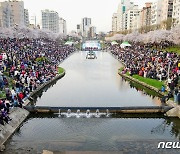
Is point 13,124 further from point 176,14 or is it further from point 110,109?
point 176,14

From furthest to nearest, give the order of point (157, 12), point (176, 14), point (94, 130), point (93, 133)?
point (157, 12) → point (176, 14) → point (94, 130) → point (93, 133)

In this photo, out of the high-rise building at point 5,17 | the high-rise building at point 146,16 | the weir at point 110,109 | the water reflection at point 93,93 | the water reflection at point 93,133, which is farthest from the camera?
the high-rise building at point 5,17

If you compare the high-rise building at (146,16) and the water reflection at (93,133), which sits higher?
the high-rise building at (146,16)

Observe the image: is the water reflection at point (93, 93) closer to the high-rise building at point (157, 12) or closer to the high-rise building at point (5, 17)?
the high-rise building at point (157, 12)

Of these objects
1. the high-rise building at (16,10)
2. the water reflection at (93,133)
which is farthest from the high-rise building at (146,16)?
the water reflection at (93,133)

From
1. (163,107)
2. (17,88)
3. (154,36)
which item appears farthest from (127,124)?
(154,36)

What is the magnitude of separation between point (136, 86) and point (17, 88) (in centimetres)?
1690

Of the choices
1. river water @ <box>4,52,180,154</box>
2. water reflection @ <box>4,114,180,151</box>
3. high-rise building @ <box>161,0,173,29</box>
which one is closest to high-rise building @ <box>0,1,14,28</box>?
high-rise building @ <box>161,0,173,29</box>

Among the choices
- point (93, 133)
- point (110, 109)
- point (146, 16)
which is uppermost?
point (146, 16)

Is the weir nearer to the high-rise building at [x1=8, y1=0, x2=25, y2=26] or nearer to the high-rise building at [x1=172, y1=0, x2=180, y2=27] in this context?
the high-rise building at [x1=172, y1=0, x2=180, y2=27]

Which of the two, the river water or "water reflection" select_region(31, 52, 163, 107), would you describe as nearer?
the river water

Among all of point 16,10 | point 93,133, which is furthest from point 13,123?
point 16,10

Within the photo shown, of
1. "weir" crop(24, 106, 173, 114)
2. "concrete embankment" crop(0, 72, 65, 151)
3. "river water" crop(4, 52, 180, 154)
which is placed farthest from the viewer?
"weir" crop(24, 106, 173, 114)

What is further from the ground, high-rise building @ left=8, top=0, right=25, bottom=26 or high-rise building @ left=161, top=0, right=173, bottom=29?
high-rise building @ left=8, top=0, right=25, bottom=26
